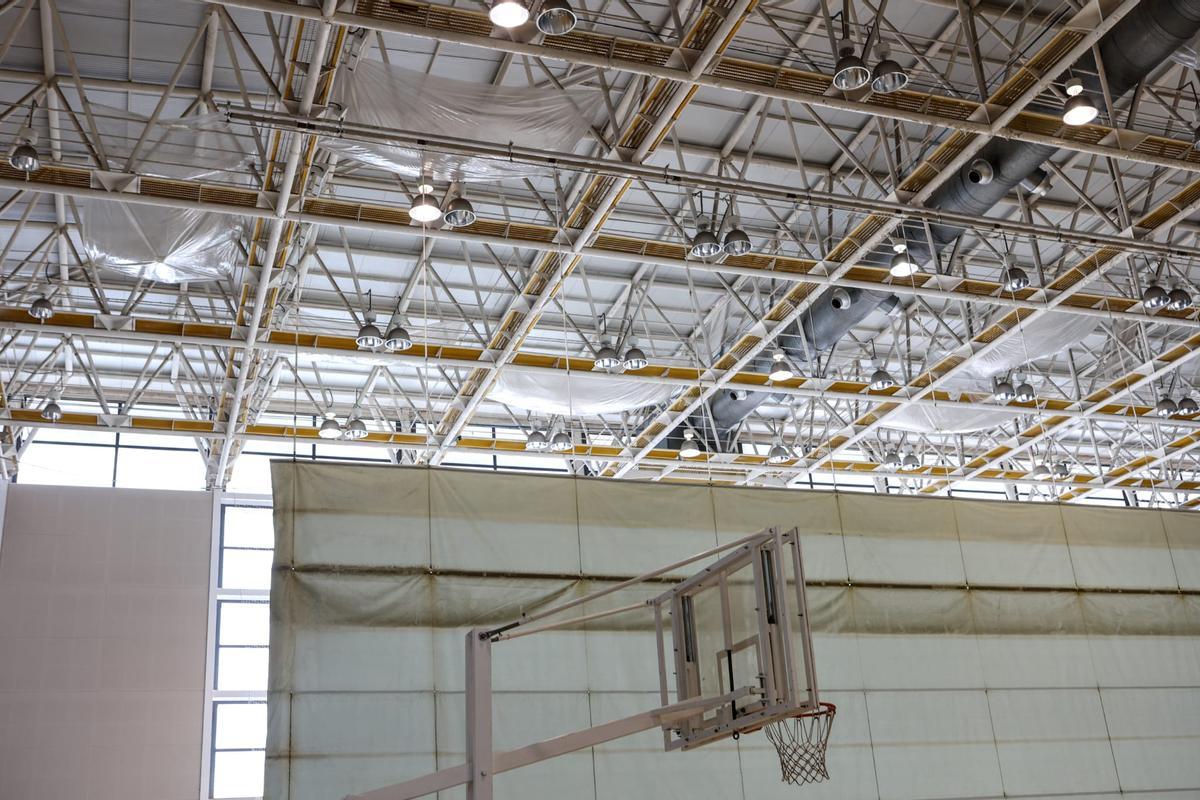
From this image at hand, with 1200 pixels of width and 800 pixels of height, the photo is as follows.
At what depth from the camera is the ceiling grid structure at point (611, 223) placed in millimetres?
16219

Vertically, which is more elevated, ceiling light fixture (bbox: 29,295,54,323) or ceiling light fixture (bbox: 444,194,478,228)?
ceiling light fixture (bbox: 29,295,54,323)

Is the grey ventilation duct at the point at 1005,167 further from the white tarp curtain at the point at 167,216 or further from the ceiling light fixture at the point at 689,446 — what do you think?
the white tarp curtain at the point at 167,216

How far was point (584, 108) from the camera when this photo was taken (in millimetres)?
16109

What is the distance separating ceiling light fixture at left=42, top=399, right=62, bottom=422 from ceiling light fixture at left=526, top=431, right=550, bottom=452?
38.3ft

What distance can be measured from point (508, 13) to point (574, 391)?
13.3 m

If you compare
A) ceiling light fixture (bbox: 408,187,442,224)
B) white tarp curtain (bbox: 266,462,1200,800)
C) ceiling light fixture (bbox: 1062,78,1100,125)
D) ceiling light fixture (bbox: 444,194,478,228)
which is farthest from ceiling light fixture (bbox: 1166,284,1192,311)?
ceiling light fixture (bbox: 408,187,442,224)

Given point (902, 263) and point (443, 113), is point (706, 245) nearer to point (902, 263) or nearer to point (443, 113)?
point (902, 263)

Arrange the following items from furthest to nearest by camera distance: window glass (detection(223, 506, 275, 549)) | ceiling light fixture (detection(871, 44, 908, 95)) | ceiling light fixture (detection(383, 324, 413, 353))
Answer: window glass (detection(223, 506, 275, 549)) → ceiling light fixture (detection(383, 324, 413, 353)) → ceiling light fixture (detection(871, 44, 908, 95))

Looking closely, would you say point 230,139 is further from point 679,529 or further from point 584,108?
point 679,529

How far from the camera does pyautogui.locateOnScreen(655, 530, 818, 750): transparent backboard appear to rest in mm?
12102

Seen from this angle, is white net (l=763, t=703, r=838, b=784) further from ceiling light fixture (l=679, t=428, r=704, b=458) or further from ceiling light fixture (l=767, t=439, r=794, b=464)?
ceiling light fixture (l=767, t=439, r=794, b=464)

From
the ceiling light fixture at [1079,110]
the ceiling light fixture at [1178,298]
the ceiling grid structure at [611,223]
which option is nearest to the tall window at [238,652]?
the ceiling grid structure at [611,223]

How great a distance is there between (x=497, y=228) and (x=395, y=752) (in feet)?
29.7

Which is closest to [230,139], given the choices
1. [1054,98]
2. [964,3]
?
[964,3]
